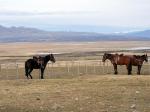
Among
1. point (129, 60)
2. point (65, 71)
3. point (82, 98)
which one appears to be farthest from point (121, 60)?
point (82, 98)

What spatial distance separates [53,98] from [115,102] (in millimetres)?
2922

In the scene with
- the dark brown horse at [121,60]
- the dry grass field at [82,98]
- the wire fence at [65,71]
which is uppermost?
the dark brown horse at [121,60]

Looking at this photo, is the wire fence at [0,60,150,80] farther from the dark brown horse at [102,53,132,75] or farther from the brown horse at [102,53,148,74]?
the dark brown horse at [102,53,132,75]

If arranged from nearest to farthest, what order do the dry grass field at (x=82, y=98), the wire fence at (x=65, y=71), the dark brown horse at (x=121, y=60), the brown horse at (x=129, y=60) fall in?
1. the dry grass field at (x=82, y=98)
2. the dark brown horse at (x=121, y=60)
3. the brown horse at (x=129, y=60)
4. the wire fence at (x=65, y=71)

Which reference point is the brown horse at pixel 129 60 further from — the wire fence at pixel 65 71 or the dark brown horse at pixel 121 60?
the wire fence at pixel 65 71

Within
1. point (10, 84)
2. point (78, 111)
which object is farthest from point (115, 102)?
point (10, 84)

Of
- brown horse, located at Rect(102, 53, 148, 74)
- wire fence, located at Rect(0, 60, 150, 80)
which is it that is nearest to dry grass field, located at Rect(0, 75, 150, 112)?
brown horse, located at Rect(102, 53, 148, 74)

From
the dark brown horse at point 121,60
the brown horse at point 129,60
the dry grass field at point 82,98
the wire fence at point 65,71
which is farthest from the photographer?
the wire fence at point 65,71

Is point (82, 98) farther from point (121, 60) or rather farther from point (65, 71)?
point (65, 71)

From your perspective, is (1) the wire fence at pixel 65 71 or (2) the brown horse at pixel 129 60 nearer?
(2) the brown horse at pixel 129 60

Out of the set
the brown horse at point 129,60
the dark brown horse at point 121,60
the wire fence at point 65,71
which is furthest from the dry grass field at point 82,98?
the wire fence at point 65,71

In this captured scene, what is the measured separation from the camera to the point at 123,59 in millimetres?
35656

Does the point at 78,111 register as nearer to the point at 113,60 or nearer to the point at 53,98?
the point at 53,98

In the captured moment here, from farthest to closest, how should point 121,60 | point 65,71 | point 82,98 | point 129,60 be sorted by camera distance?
point 65,71 → point 121,60 → point 129,60 → point 82,98
